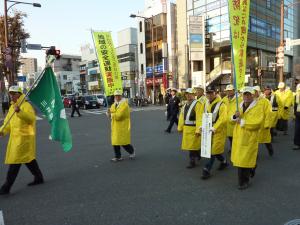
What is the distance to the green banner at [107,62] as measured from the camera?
6832 millimetres

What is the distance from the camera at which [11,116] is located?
4.70m

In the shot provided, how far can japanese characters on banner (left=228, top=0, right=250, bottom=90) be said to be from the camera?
4891 millimetres

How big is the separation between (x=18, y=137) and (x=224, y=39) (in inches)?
1235

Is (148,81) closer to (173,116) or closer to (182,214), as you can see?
(173,116)

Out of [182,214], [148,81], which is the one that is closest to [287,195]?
[182,214]

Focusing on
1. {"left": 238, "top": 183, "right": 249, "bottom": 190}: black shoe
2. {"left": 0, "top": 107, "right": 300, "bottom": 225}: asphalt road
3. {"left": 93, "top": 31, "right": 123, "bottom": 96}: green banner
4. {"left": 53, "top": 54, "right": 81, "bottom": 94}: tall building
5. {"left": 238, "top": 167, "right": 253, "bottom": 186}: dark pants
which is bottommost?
{"left": 0, "top": 107, "right": 300, "bottom": 225}: asphalt road

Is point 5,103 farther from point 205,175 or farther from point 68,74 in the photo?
point 68,74

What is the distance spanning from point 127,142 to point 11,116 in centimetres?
268

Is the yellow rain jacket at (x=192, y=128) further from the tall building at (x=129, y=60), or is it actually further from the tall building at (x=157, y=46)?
the tall building at (x=129, y=60)

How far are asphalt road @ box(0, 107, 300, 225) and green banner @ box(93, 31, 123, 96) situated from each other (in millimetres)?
1768

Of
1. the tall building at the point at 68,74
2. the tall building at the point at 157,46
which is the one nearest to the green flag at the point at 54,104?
the tall building at the point at 157,46

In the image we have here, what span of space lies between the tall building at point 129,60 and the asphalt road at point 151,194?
45.2 metres

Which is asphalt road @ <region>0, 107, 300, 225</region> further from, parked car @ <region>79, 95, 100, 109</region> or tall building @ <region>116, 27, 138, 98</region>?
tall building @ <region>116, 27, 138, 98</region>

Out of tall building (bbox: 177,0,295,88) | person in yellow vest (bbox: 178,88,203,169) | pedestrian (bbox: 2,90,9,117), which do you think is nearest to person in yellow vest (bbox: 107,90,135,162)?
person in yellow vest (bbox: 178,88,203,169)
